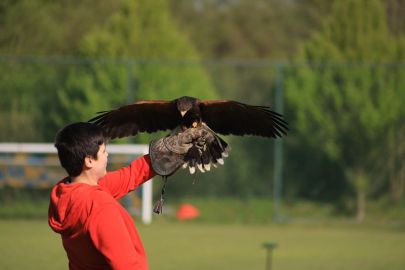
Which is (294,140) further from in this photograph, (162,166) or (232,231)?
(162,166)

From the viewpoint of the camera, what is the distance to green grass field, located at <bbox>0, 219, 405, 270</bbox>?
32.0 feet

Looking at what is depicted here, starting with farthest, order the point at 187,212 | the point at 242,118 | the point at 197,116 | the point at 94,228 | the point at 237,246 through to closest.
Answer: the point at 187,212 → the point at 237,246 → the point at 242,118 → the point at 197,116 → the point at 94,228

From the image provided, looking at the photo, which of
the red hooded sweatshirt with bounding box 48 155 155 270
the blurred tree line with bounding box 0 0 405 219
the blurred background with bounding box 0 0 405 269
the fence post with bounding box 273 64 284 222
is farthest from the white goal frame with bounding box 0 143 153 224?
the red hooded sweatshirt with bounding box 48 155 155 270

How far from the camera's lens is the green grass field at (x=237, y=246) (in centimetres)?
976

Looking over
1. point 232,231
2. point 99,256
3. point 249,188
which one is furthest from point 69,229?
point 249,188

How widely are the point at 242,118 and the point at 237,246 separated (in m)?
5.42

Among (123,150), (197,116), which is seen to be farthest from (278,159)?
(197,116)

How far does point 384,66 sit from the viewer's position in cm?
1566

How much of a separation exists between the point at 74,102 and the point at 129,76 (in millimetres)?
1067

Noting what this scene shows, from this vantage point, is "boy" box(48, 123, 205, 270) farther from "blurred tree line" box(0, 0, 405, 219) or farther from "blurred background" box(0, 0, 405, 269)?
"blurred tree line" box(0, 0, 405, 219)

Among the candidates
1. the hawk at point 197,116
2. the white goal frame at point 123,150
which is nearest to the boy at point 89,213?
the hawk at point 197,116

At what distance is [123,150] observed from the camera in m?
14.0

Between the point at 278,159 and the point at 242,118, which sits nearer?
the point at 242,118

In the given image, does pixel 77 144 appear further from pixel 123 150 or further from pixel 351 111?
pixel 351 111
